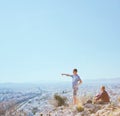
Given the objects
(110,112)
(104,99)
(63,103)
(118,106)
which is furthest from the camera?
(63,103)

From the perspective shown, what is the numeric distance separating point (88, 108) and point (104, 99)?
5.11 feet

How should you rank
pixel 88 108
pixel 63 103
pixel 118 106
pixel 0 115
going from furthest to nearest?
pixel 0 115, pixel 63 103, pixel 88 108, pixel 118 106

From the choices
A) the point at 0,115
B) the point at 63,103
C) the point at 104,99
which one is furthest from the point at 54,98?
the point at 0,115

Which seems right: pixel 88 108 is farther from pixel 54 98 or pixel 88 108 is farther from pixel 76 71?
pixel 54 98

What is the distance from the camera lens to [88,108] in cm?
1848

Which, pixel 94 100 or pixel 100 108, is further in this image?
→ pixel 94 100

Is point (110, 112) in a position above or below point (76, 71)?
below

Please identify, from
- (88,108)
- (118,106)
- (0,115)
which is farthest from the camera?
(0,115)

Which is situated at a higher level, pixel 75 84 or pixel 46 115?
pixel 75 84

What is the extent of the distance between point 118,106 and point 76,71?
12.0 ft

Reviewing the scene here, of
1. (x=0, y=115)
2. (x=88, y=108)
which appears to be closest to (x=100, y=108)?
(x=88, y=108)

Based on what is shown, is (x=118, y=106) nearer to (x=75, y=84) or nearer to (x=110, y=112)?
(x=110, y=112)

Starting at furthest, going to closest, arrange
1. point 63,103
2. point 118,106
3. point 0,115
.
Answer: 1. point 0,115
2. point 63,103
3. point 118,106

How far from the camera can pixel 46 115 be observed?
19781 millimetres
